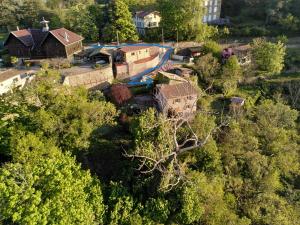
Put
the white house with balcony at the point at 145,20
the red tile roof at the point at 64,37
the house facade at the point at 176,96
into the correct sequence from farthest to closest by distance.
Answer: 1. the white house with balcony at the point at 145,20
2. the red tile roof at the point at 64,37
3. the house facade at the point at 176,96

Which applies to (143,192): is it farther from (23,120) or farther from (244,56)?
(244,56)

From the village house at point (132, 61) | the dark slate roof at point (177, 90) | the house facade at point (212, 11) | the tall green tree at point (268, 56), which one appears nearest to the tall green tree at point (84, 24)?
the village house at point (132, 61)

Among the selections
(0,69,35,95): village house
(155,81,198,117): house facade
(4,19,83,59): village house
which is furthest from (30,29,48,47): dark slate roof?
(155,81,198,117): house facade

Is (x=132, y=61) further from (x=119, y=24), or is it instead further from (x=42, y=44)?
(x=42, y=44)

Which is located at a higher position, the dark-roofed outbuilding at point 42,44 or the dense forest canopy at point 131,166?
the dark-roofed outbuilding at point 42,44

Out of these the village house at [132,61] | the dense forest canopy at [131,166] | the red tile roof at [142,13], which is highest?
the red tile roof at [142,13]

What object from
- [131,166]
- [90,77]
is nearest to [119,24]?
[90,77]

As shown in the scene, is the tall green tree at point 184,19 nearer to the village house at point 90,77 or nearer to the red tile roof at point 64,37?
the red tile roof at point 64,37
